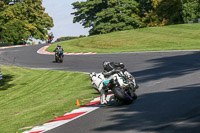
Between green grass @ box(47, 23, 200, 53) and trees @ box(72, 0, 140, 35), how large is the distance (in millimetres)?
13618

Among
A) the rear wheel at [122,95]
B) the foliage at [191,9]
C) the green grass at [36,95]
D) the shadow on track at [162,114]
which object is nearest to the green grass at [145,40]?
the foliage at [191,9]

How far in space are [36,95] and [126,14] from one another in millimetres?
49895

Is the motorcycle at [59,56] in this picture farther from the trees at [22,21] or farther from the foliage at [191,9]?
the trees at [22,21]

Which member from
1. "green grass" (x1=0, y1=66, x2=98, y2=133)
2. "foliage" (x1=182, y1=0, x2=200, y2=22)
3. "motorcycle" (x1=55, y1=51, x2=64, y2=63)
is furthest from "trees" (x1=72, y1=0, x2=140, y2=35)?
"green grass" (x1=0, y1=66, x2=98, y2=133)

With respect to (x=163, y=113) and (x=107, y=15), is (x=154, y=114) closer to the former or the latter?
(x=163, y=113)

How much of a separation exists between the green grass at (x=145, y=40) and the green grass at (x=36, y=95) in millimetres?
14316

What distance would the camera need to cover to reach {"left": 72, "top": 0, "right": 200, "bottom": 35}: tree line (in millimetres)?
62500

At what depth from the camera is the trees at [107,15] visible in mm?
63094

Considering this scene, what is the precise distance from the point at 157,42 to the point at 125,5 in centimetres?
2753

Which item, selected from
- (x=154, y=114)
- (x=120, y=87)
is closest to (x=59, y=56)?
(x=120, y=87)

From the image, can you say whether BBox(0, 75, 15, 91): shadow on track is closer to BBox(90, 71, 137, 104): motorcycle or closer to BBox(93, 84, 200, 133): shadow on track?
BBox(90, 71, 137, 104): motorcycle

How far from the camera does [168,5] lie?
62.7 metres

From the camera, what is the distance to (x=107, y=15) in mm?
62844

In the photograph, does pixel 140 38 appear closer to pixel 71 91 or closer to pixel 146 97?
pixel 71 91
